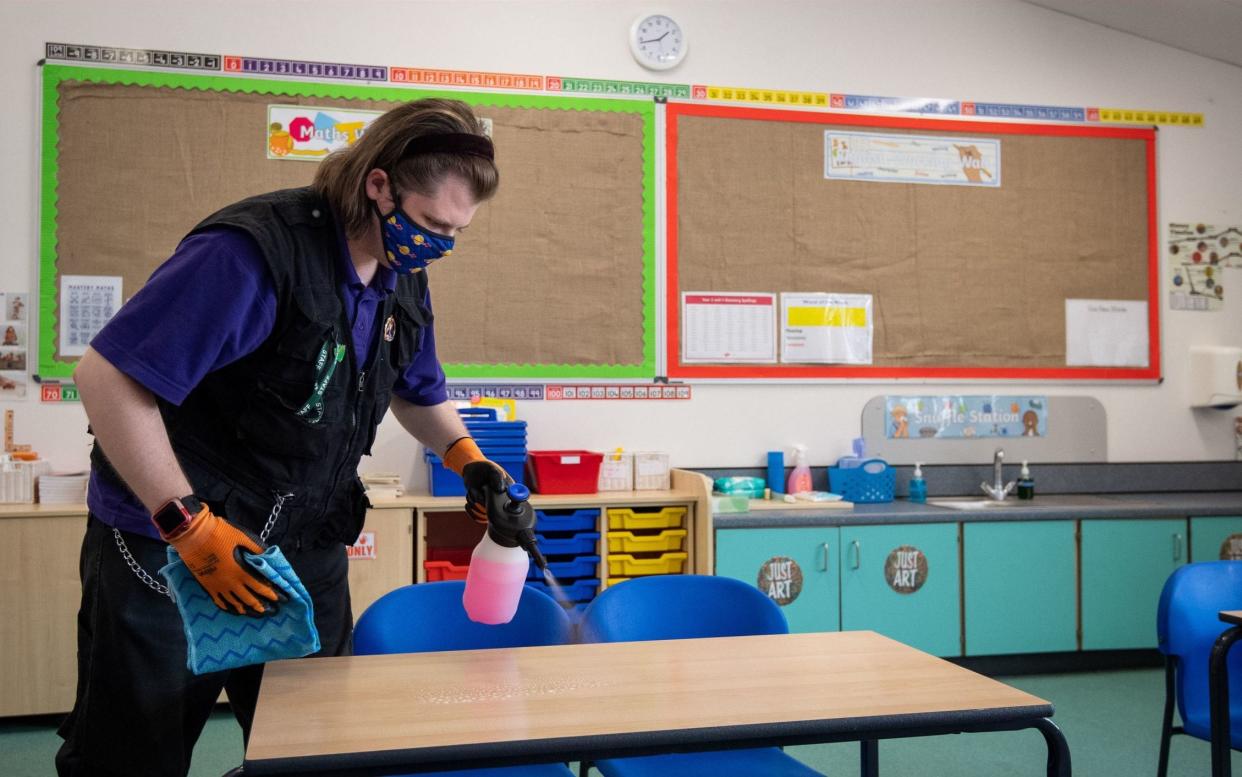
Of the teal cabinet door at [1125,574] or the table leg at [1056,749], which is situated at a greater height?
the table leg at [1056,749]

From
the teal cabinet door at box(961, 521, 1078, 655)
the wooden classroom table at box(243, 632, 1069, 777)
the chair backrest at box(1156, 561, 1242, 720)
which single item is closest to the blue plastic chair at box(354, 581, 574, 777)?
the wooden classroom table at box(243, 632, 1069, 777)

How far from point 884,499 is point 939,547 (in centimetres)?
43

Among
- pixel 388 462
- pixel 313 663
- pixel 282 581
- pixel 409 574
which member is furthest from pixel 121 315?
pixel 388 462

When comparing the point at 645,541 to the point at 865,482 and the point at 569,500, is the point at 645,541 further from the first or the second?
the point at 865,482

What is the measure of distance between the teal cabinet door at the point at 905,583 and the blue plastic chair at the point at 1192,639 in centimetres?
140

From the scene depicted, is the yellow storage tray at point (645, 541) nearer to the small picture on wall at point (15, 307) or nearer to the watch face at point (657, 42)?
the watch face at point (657, 42)

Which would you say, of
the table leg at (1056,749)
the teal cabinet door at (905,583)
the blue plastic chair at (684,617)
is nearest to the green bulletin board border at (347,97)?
the teal cabinet door at (905,583)

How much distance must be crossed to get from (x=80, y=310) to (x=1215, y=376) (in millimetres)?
4890

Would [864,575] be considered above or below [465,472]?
below

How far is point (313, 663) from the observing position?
1703 mm

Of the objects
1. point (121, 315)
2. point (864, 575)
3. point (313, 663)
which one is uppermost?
point (121, 315)

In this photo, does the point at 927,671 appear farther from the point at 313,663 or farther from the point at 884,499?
the point at 884,499

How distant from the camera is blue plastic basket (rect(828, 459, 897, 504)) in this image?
4273 millimetres

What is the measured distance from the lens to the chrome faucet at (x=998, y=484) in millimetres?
4367
